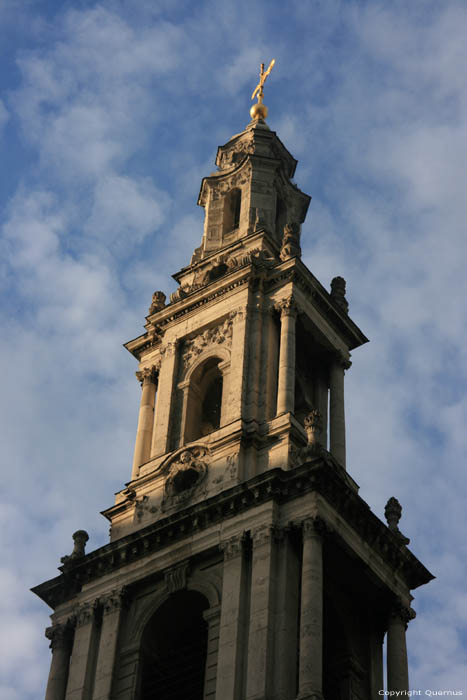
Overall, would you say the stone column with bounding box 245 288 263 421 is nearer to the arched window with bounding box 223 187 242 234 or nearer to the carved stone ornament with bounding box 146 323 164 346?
the carved stone ornament with bounding box 146 323 164 346

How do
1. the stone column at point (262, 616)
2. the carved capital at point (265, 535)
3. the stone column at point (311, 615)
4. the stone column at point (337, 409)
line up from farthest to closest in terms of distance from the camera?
the stone column at point (337, 409) → the carved capital at point (265, 535) → the stone column at point (262, 616) → the stone column at point (311, 615)

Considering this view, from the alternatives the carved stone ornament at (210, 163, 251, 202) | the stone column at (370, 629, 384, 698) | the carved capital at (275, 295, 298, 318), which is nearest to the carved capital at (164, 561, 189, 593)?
the stone column at (370, 629, 384, 698)

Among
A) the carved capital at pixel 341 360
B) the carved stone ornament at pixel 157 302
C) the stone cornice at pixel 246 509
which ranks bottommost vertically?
the stone cornice at pixel 246 509

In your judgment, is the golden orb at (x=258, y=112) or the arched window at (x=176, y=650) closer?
the arched window at (x=176, y=650)

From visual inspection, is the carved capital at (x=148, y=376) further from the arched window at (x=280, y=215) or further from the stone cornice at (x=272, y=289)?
the arched window at (x=280, y=215)

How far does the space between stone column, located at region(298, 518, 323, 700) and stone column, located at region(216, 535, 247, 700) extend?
1.75 m

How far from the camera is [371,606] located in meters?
46.7

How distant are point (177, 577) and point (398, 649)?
6643 millimetres

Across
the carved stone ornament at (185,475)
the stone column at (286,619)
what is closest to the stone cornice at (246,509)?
the stone column at (286,619)

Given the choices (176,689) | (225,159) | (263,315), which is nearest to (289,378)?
(263,315)

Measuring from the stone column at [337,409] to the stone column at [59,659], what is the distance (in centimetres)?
1037

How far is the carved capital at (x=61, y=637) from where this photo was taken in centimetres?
4697

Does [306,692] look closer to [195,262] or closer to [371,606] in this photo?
[371,606]

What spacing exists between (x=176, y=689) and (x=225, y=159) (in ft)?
86.2
